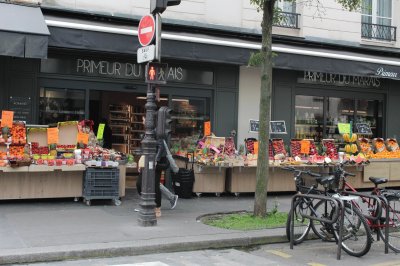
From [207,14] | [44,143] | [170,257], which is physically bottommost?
[170,257]

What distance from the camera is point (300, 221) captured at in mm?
8086

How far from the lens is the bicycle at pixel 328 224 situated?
7217mm

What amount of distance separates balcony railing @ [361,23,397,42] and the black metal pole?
9605 mm

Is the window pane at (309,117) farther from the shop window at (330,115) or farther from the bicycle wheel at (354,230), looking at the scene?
the bicycle wheel at (354,230)

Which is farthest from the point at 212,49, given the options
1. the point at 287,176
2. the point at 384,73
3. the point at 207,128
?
the point at 384,73

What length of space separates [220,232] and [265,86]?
2743 millimetres

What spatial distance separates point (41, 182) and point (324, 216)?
5.55 metres

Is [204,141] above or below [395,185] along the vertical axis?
above

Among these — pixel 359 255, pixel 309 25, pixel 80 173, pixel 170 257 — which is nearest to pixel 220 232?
pixel 170 257

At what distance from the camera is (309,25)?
47.1ft

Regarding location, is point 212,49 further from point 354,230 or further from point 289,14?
point 354,230

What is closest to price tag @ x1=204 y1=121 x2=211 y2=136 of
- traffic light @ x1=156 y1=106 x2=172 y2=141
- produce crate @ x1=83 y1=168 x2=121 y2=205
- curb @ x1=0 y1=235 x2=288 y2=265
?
produce crate @ x1=83 y1=168 x2=121 y2=205

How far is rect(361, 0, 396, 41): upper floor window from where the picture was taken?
615 inches

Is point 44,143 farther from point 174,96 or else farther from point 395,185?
point 395,185
